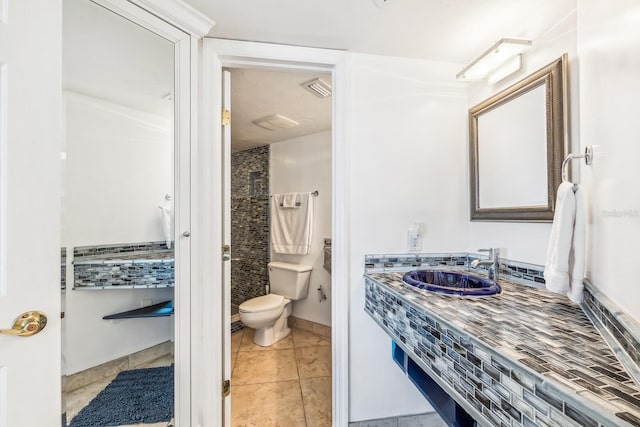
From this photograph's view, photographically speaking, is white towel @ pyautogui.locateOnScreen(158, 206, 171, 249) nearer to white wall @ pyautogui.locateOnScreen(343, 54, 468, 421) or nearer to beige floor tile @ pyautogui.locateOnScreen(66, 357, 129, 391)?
beige floor tile @ pyautogui.locateOnScreen(66, 357, 129, 391)

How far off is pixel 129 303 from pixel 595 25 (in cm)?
191

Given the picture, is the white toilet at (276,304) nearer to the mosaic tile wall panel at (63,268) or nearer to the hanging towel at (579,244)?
the mosaic tile wall panel at (63,268)

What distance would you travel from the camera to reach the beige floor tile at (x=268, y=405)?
60.8 inches

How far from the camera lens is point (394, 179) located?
4.78 ft

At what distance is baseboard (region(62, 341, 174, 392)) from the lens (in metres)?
0.88

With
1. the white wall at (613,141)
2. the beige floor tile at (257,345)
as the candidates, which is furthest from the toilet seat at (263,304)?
the white wall at (613,141)

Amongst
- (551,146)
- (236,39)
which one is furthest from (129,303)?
(551,146)

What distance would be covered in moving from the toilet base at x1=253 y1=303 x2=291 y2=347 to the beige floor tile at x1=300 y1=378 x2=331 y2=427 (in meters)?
0.63

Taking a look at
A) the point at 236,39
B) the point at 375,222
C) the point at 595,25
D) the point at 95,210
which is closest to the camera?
Result: the point at 595,25

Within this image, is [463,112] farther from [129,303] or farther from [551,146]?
[129,303]

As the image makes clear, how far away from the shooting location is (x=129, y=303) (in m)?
1.07

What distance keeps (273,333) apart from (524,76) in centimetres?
264

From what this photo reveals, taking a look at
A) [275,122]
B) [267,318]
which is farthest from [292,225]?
[275,122]

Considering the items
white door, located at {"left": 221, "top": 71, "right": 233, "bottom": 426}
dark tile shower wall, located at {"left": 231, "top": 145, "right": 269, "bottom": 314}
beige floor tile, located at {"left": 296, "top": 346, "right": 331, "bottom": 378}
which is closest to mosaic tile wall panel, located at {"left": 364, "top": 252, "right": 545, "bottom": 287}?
white door, located at {"left": 221, "top": 71, "right": 233, "bottom": 426}
